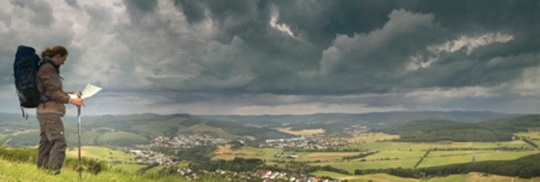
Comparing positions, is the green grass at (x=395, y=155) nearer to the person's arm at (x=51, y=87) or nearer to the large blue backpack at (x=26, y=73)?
the person's arm at (x=51, y=87)

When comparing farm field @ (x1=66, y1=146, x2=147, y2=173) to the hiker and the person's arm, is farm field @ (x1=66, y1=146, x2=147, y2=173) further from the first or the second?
the person's arm

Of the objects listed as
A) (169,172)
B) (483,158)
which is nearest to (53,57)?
(169,172)

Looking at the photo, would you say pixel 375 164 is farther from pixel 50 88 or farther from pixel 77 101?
pixel 50 88

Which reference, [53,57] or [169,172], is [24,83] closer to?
[53,57]

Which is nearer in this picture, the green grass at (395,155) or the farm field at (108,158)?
the farm field at (108,158)

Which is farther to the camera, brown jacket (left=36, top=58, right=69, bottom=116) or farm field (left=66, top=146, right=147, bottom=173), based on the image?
farm field (left=66, top=146, right=147, bottom=173)

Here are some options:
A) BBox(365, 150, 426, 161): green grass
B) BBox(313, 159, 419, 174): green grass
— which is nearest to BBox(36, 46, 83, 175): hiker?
BBox(313, 159, 419, 174): green grass

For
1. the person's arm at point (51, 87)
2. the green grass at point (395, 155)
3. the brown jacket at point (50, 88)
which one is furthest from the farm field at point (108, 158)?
the green grass at point (395, 155)

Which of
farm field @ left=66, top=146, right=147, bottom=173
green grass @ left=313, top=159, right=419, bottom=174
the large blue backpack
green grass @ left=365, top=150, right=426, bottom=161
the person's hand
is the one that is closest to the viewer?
the large blue backpack
